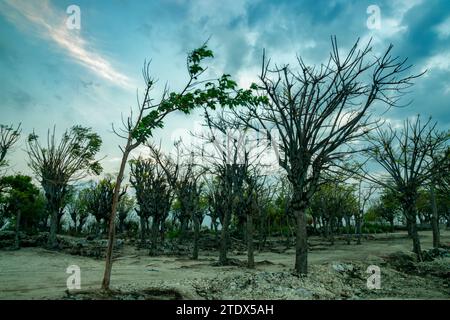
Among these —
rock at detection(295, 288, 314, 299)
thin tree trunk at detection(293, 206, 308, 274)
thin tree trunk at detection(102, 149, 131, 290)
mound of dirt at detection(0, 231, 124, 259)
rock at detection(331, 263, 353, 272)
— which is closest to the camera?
thin tree trunk at detection(102, 149, 131, 290)

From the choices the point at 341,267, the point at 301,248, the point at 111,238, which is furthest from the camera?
the point at 341,267

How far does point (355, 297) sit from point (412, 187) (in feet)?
35.8

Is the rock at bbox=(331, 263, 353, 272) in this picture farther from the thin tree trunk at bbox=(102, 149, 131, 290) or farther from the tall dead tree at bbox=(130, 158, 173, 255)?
the tall dead tree at bbox=(130, 158, 173, 255)

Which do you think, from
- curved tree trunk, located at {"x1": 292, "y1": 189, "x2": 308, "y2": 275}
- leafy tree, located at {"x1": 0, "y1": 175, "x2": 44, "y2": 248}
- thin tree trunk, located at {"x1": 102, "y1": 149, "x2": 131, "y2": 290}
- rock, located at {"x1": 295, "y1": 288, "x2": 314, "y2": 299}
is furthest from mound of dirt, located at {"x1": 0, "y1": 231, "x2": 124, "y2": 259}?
rock, located at {"x1": 295, "y1": 288, "x2": 314, "y2": 299}

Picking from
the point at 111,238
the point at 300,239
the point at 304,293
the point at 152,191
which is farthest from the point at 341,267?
the point at 152,191

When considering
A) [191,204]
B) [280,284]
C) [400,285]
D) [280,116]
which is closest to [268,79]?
[280,116]

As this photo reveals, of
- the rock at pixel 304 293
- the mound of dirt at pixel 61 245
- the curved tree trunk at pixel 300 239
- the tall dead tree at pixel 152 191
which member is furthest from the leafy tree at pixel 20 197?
the rock at pixel 304 293

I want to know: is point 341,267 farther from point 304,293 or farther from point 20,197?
point 20,197

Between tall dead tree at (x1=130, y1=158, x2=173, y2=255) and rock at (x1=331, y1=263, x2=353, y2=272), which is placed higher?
tall dead tree at (x1=130, y1=158, x2=173, y2=255)

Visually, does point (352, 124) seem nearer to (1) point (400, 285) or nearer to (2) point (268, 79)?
(2) point (268, 79)

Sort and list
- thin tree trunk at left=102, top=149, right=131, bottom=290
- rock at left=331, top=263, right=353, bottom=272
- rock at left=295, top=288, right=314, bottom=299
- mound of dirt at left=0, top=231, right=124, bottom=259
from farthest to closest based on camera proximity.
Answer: mound of dirt at left=0, top=231, right=124, bottom=259
rock at left=331, top=263, right=353, bottom=272
rock at left=295, top=288, right=314, bottom=299
thin tree trunk at left=102, top=149, right=131, bottom=290

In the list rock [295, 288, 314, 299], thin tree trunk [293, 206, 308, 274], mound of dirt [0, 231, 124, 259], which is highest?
thin tree trunk [293, 206, 308, 274]

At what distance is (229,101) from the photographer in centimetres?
720

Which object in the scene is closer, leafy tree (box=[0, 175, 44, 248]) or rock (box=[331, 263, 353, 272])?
rock (box=[331, 263, 353, 272])
